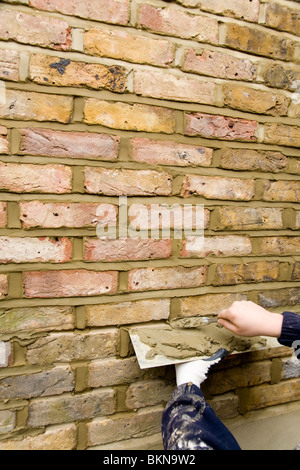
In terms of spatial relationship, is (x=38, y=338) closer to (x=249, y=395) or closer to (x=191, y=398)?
(x=191, y=398)

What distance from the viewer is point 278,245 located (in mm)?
1091

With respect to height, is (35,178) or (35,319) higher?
(35,178)

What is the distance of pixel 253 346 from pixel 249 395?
29 cm

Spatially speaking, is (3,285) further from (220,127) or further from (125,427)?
(220,127)

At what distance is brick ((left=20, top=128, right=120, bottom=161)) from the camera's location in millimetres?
819

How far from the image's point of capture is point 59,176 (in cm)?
85

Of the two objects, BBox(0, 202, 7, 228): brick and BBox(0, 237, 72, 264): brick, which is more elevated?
BBox(0, 202, 7, 228): brick

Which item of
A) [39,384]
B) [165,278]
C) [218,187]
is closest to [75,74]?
[218,187]

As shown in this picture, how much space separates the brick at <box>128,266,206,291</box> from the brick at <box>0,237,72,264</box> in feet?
0.67

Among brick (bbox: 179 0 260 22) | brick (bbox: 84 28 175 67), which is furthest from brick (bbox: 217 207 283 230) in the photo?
brick (bbox: 179 0 260 22)

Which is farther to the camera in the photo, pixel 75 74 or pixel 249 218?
pixel 249 218

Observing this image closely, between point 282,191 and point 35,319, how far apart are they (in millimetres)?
879

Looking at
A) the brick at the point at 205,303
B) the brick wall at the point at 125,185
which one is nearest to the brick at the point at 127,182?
the brick wall at the point at 125,185

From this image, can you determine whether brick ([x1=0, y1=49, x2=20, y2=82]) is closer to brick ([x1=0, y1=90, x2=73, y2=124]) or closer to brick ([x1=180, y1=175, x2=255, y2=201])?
brick ([x1=0, y1=90, x2=73, y2=124])
